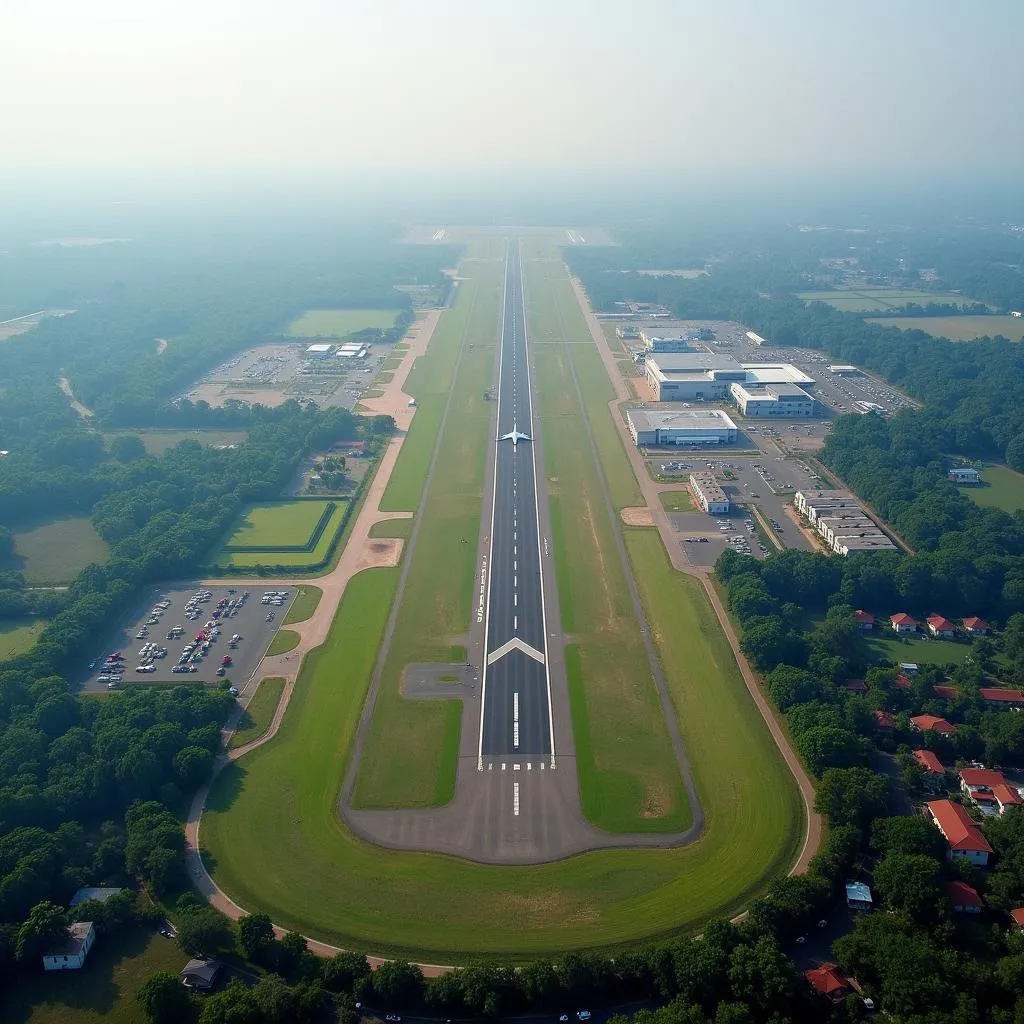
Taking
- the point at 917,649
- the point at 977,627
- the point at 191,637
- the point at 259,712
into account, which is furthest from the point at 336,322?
the point at 977,627

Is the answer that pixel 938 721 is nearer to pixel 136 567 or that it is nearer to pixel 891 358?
pixel 136 567

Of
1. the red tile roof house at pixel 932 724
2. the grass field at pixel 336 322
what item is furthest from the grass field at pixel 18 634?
the grass field at pixel 336 322

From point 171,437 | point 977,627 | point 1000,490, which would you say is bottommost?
point 171,437

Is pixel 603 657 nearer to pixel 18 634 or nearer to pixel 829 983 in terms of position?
pixel 829 983

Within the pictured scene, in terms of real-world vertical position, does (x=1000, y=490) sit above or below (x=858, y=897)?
below

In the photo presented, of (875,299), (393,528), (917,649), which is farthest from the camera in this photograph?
(875,299)

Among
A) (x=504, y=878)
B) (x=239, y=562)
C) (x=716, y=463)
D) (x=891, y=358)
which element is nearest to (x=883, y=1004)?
(x=504, y=878)

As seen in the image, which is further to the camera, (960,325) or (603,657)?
(960,325)
